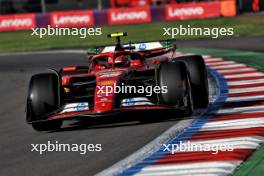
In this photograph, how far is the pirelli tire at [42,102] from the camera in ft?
37.4

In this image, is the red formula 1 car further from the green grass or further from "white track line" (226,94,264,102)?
the green grass

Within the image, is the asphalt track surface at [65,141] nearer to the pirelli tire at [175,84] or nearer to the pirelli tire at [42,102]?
the pirelli tire at [42,102]

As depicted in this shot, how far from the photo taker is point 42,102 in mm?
11445

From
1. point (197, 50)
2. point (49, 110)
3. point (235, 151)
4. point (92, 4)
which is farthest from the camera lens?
point (92, 4)

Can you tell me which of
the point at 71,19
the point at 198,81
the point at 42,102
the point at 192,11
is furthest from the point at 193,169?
the point at 71,19

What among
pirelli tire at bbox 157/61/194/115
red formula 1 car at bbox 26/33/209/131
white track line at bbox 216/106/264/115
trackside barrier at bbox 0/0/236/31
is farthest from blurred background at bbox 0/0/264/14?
pirelli tire at bbox 157/61/194/115

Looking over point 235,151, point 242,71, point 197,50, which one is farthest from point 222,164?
point 197,50

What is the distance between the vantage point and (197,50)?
85.4 feet

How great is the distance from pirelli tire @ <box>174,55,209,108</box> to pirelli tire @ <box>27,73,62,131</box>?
82.7 inches

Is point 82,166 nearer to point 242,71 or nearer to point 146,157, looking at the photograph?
point 146,157

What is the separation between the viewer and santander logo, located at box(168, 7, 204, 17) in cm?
3792

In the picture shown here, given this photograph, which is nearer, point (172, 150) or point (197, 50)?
point (172, 150)

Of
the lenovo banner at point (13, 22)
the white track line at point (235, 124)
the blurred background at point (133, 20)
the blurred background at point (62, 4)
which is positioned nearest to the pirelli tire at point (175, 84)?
the white track line at point (235, 124)

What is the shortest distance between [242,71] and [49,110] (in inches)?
302
